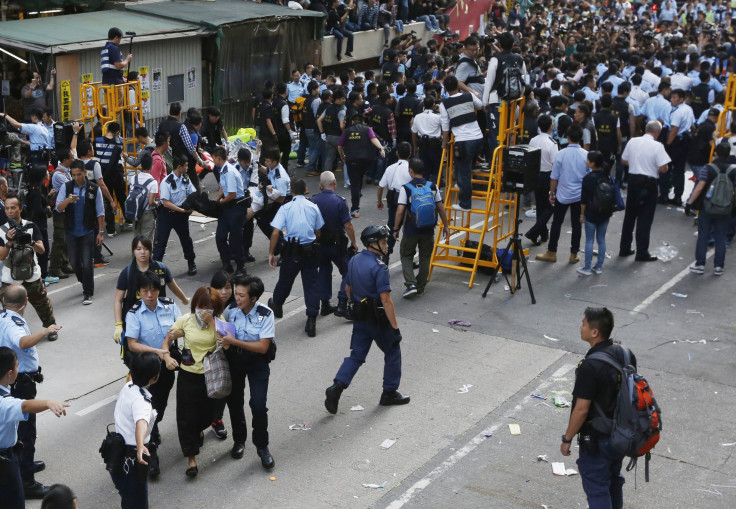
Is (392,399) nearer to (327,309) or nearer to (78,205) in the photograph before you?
(327,309)

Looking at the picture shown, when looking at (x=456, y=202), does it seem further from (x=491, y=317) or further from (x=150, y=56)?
(x=150, y=56)

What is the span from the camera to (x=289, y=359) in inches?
416

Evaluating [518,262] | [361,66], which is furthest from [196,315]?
[361,66]

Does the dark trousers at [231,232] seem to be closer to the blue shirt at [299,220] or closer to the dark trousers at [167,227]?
the dark trousers at [167,227]

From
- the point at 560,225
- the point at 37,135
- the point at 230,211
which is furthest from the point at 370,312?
the point at 37,135

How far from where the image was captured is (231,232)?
1316cm

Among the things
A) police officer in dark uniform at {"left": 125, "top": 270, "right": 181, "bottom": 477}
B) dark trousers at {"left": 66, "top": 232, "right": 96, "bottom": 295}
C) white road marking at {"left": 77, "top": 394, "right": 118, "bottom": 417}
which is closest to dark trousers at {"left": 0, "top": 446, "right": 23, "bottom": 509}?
police officer in dark uniform at {"left": 125, "top": 270, "right": 181, "bottom": 477}

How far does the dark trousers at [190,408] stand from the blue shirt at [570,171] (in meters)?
7.30

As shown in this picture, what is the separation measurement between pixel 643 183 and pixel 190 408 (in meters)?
8.11

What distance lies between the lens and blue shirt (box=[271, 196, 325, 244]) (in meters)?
11.2

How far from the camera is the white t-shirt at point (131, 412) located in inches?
263

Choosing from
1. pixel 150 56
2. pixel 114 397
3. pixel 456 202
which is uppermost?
pixel 150 56

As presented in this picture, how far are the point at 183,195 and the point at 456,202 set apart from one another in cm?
386

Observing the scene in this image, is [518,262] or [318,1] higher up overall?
[318,1]
